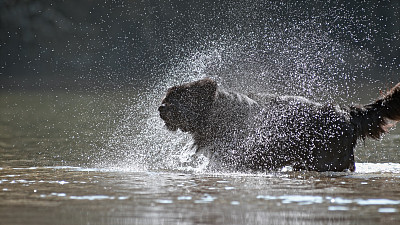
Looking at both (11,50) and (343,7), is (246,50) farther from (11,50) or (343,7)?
(11,50)

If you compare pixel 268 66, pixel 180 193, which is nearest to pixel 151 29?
pixel 268 66

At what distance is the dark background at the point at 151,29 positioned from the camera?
77.5 ft

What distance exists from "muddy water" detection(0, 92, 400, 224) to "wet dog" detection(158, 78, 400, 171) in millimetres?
363

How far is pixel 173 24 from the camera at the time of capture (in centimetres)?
2553

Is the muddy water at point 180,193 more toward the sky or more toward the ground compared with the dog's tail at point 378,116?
more toward the ground

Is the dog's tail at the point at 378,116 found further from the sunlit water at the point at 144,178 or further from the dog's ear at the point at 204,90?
the dog's ear at the point at 204,90

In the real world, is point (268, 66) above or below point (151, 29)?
below

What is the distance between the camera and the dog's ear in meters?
7.16

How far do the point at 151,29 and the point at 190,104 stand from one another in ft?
60.8

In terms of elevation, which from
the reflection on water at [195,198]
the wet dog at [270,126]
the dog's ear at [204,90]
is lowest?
the reflection on water at [195,198]

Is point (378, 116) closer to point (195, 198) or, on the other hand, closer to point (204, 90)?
point (204, 90)

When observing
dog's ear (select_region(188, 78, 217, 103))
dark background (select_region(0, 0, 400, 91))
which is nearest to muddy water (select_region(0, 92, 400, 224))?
dog's ear (select_region(188, 78, 217, 103))

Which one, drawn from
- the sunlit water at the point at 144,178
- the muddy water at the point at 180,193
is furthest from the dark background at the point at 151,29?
the muddy water at the point at 180,193

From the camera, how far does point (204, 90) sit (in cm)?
717
